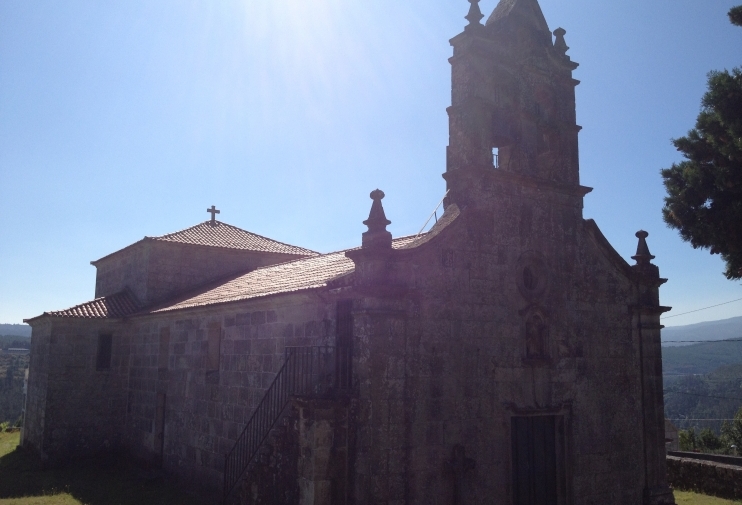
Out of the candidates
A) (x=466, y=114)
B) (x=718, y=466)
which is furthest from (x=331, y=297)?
(x=718, y=466)

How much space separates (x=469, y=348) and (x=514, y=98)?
465 cm

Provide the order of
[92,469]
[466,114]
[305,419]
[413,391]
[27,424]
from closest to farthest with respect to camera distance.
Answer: [305,419], [413,391], [466,114], [92,469], [27,424]

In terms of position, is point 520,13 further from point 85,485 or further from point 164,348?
point 85,485

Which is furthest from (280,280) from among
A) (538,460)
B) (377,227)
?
(538,460)

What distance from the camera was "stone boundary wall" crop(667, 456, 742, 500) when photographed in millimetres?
15125

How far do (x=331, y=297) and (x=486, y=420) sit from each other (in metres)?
3.21

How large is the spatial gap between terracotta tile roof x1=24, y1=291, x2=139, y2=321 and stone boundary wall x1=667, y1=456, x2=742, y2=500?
1612cm

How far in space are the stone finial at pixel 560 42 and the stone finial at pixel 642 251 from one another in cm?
420

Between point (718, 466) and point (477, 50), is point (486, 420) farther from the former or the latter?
point (718, 466)

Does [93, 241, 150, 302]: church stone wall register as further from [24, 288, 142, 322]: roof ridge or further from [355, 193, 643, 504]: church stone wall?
[355, 193, 643, 504]: church stone wall

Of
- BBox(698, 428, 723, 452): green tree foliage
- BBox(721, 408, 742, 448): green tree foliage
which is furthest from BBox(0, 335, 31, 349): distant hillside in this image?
BBox(721, 408, 742, 448): green tree foliage

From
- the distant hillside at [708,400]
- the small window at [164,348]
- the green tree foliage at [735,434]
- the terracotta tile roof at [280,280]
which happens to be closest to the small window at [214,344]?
the terracotta tile roof at [280,280]

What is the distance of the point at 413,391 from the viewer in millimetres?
9398

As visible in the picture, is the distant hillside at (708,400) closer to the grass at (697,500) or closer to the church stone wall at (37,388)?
the grass at (697,500)
